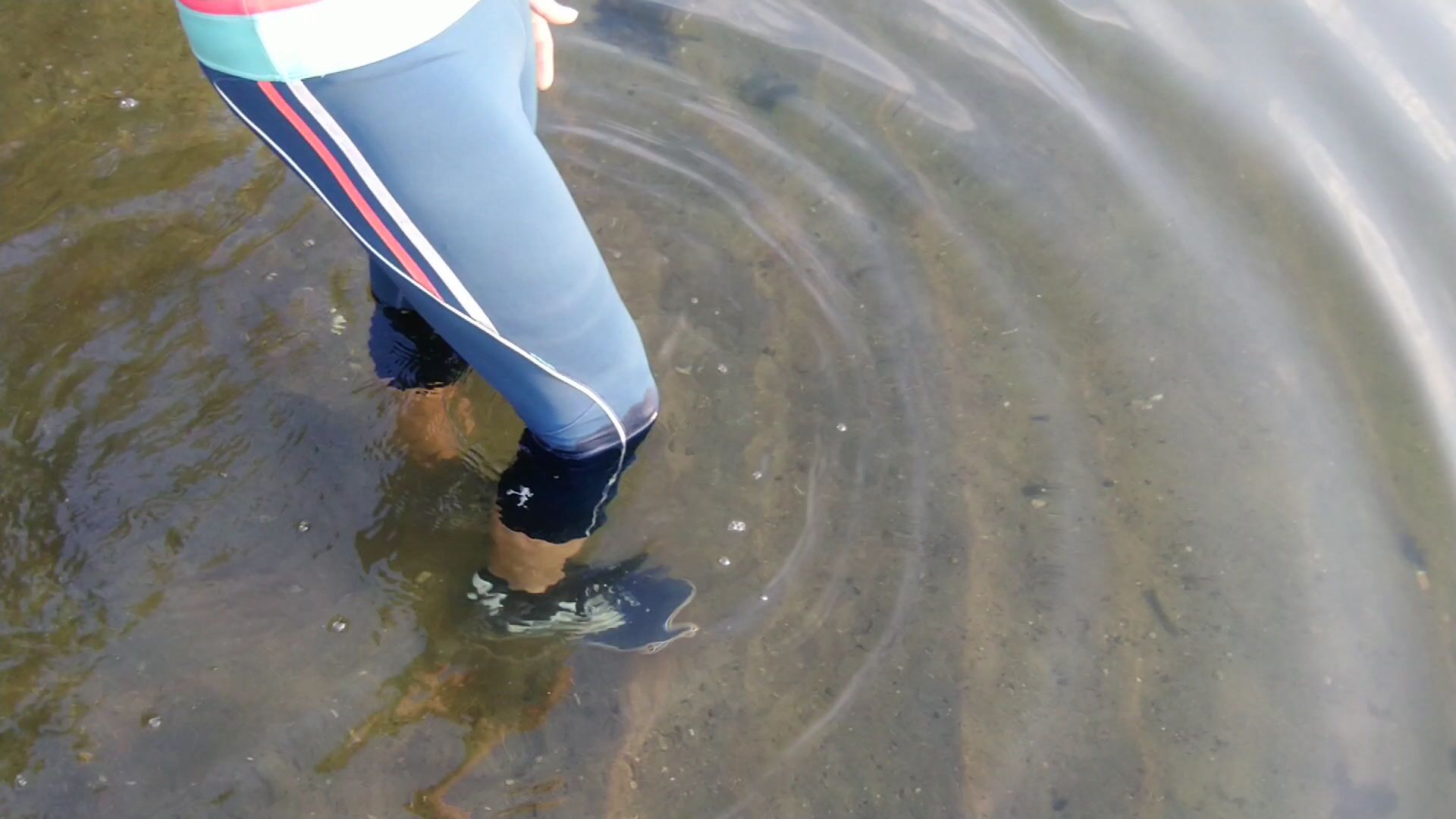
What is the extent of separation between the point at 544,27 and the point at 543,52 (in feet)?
0.12

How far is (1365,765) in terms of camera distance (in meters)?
1.67

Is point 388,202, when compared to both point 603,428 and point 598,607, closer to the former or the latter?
point 603,428

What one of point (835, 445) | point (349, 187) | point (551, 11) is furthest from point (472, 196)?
point (835, 445)

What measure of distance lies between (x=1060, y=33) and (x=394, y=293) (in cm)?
172

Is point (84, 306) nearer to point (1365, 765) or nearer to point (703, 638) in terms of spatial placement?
point (703, 638)

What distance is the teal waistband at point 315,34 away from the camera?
3.16 feet

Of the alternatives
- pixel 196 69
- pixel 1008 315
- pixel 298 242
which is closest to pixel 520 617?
pixel 298 242

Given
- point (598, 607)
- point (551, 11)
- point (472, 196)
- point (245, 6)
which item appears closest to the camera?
point (245, 6)

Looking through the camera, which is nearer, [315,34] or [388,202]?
[315,34]

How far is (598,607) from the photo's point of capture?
5.93 ft

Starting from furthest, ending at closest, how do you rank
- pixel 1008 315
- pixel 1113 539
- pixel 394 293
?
pixel 1008 315 < pixel 1113 539 < pixel 394 293

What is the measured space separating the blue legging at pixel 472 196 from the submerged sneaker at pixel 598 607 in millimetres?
476

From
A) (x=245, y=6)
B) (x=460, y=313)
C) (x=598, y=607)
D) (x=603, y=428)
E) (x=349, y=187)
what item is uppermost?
(x=245, y=6)

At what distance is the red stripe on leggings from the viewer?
3.42 feet
